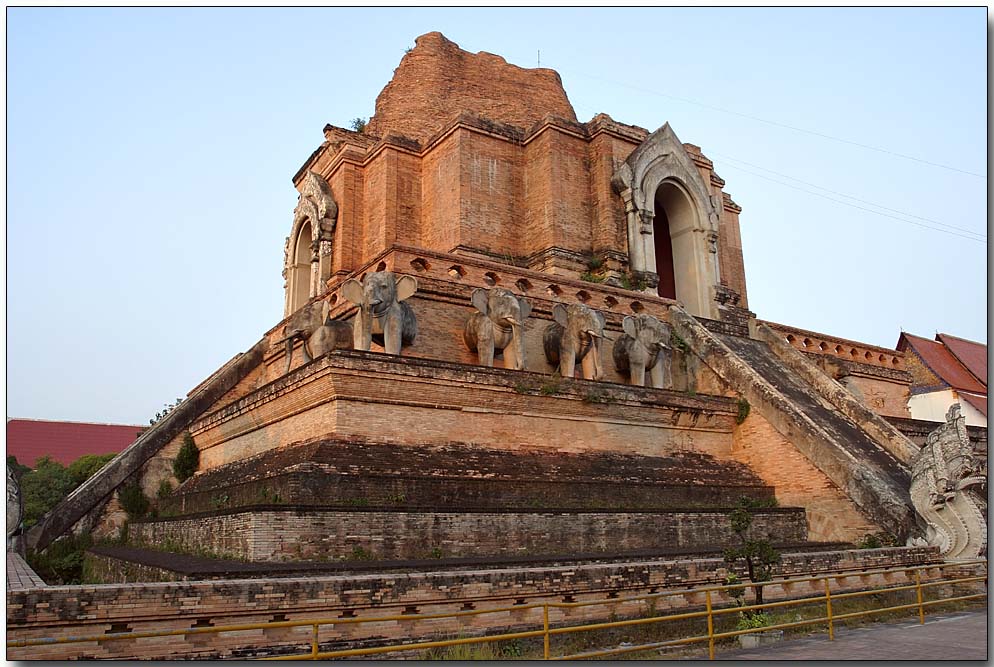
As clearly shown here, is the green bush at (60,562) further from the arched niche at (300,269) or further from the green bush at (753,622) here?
the arched niche at (300,269)

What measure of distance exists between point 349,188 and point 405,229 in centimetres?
→ 200

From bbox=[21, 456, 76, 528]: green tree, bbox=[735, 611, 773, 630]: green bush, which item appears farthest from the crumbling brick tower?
bbox=[735, 611, 773, 630]: green bush

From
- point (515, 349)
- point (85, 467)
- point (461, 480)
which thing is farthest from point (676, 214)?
point (85, 467)

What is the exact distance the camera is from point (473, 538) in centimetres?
923

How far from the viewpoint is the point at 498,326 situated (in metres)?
13.5

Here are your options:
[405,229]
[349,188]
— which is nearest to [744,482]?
[405,229]

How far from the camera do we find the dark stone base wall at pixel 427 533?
8453 millimetres

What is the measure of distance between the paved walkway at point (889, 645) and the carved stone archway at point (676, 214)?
10.7 metres

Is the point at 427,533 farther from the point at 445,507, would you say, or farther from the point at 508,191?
the point at 508,191

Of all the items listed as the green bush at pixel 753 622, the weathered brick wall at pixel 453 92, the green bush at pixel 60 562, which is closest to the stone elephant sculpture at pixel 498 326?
the green bush at pixel 753 622

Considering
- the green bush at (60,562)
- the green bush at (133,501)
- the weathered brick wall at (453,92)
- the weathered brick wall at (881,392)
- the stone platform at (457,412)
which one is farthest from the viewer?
the weathered brick wall at (453,92)

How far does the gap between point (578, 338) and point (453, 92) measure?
977 centimetres

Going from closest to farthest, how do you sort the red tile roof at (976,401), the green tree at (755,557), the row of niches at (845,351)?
the green tree at (755,557)
the row of niches at (845,351)
the red tile roof at (976,401)

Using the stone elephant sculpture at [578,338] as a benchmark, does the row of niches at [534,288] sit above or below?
above
